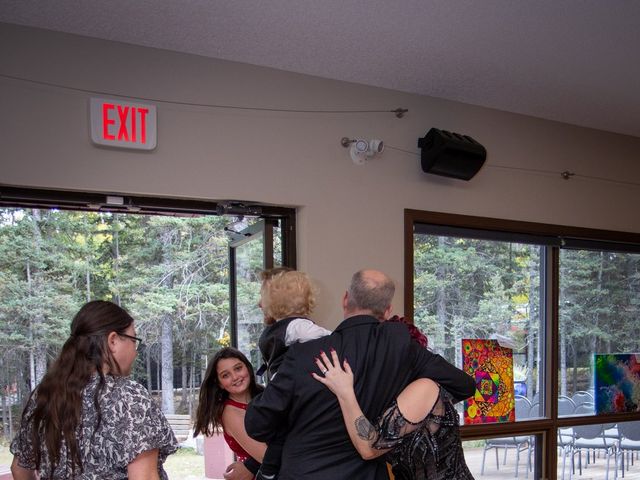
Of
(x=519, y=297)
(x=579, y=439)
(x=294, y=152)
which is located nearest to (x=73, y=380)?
(x=294, y=152)

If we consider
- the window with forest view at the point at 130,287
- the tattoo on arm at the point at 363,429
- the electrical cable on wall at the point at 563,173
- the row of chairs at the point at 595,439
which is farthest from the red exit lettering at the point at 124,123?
the row of chairs at the point at 595,439

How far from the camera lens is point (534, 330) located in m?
4.23

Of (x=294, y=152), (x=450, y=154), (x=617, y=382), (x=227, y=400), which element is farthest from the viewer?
(x=617, y=382)

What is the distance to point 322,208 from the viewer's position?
3.42m

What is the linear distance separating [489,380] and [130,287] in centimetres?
230

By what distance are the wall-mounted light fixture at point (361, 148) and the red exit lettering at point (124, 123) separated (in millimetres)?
1098

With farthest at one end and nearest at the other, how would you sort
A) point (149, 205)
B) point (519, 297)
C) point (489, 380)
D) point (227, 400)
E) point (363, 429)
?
point (519, 297)
point (489, 380)
point (149, 205)
point (227, 400)
point (363, 429)

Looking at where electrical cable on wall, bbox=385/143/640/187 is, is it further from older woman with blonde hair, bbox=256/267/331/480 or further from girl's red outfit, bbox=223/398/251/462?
girl's red outfit, bbox=223/398/251/462

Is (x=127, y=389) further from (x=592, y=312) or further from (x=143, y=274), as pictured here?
(x=592, y=312)

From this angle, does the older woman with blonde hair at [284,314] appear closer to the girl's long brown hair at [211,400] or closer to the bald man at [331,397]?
the girl's long brown hair at [211,400]

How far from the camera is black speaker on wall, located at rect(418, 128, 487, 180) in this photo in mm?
3555

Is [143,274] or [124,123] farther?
[143,274]

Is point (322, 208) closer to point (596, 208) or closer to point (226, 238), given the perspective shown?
point (226, 238)

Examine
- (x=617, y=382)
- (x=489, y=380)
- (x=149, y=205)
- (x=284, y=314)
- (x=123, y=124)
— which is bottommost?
(x=617, y=382)
